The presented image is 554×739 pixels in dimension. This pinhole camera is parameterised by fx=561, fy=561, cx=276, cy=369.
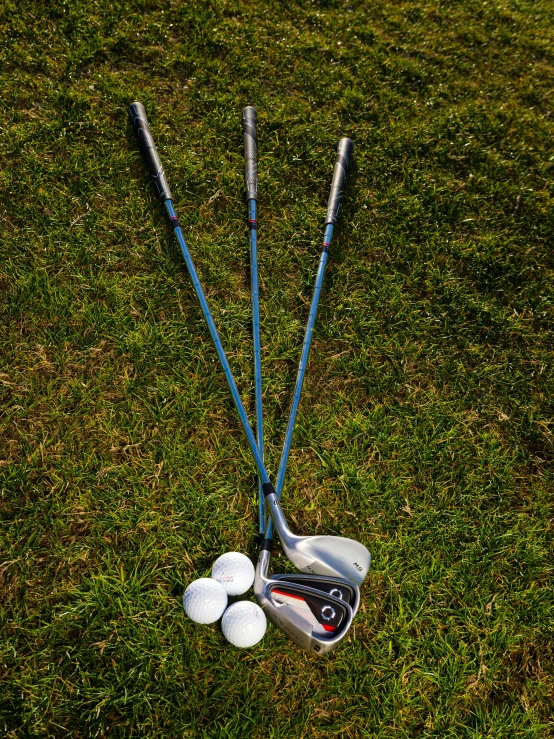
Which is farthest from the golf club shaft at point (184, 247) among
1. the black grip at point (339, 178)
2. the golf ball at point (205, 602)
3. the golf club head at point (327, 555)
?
the black grip at point (339, 178)

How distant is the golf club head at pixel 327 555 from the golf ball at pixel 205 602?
427 millimetres

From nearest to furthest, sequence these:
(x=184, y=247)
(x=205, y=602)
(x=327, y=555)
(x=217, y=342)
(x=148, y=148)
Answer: (x=205, y=602)
(x=327, y=555)
(x=217, y=342)
(x=184, y=247)
(x=148, y=148)

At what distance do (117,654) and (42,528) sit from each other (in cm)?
82

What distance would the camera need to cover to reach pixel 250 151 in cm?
461

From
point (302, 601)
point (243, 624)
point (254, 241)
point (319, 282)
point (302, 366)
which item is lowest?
point (243, 624)

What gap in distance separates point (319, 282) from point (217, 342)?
0.92 m

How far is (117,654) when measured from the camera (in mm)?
2914

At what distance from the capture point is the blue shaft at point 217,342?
3.40 meters

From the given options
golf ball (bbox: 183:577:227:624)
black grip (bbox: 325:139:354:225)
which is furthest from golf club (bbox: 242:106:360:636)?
black grip (bbox: 325:139:354:225)

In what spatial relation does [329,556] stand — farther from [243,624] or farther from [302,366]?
[302,366]

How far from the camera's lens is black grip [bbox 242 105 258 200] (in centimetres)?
446

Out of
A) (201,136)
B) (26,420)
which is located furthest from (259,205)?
(26,420)

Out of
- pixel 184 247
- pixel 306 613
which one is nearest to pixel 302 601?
pixel 306 613

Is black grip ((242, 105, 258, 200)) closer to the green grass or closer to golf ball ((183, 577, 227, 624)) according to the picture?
the green grass
